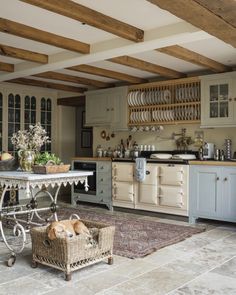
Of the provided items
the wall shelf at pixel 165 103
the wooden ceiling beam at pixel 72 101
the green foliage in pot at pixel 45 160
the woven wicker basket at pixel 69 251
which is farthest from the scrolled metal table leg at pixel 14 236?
the wooden ceiling beam at pixel 72 101

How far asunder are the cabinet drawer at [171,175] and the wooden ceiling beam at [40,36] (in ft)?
7.29

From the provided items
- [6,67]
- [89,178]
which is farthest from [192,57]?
[89,178]

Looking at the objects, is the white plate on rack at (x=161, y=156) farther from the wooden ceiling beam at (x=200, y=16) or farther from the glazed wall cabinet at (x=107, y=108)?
the wooden ceiling beam at (x=200, y=16)

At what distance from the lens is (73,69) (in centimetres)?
587

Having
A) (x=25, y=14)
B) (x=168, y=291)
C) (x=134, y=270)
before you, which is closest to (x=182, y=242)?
(x=134, y=270)

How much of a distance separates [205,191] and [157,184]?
82 cm

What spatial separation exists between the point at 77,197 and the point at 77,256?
3.92 meters

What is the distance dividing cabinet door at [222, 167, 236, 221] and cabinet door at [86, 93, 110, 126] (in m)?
2.71

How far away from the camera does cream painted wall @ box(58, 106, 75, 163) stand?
8555mm

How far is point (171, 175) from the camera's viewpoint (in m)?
5.68

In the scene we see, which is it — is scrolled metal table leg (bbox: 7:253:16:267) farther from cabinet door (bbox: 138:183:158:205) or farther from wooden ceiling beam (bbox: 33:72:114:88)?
wooden ceiling beam (bbox: 33:72:114:88)

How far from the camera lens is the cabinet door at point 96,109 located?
23.4 ft

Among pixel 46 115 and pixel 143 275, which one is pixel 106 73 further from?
pixel 143 275

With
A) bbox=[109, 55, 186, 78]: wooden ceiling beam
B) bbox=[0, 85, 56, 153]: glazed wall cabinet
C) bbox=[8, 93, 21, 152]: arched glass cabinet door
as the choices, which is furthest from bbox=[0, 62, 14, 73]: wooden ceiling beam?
bbox=[109, 55, 186, 78]: wooden ceiling beam
